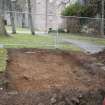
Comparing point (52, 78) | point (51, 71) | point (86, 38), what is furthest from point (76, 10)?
point (52, 78)

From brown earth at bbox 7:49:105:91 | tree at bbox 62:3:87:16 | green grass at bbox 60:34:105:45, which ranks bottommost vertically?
brown earth at bbox 7:49:105:91

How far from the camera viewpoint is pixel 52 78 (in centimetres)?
1028

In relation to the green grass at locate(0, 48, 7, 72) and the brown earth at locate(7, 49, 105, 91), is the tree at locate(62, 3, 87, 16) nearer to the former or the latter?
the brown earth at locate(7, 49, 105, 91)

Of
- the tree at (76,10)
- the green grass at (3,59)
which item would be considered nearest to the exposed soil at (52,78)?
the green grass at (3,59)

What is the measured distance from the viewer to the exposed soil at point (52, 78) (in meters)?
7.20

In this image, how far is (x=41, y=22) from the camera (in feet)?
99.5

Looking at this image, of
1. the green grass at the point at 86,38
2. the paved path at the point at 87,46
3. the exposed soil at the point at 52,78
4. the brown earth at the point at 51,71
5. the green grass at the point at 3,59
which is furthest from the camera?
the green grass at the point at 86,38

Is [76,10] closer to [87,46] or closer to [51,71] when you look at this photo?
[87,46]

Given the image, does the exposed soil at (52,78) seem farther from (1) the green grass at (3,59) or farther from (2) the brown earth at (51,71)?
(1) the green grass at (3,59)

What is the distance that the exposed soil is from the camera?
7202mm

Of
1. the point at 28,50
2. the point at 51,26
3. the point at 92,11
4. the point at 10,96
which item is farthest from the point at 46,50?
the point at 51,26

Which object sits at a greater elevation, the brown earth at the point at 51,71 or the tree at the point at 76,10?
the tree at the point at 76,10

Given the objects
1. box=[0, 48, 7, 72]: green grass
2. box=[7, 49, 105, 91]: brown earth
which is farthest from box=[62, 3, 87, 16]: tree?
box=[0, 48, 7, 72]: green grass

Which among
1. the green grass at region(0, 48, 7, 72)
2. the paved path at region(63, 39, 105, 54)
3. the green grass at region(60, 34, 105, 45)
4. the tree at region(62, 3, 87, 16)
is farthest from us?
the tree at region(62, 3, 87, 16)
